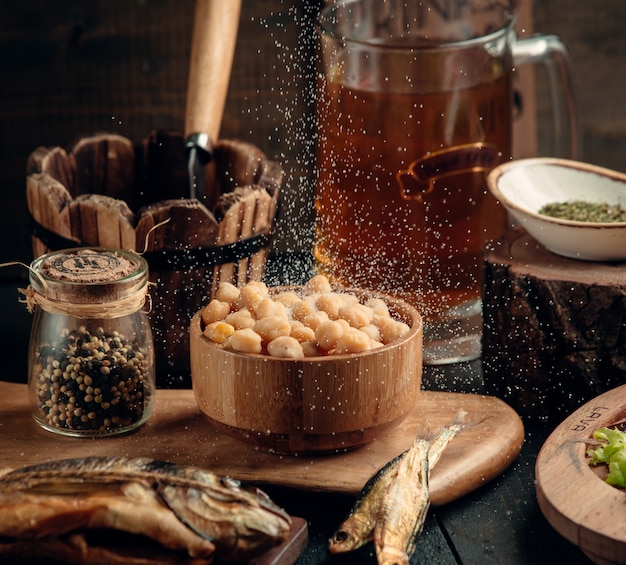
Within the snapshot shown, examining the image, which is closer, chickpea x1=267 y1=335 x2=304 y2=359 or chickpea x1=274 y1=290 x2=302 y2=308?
chickpea x1=267 y1=335 x2=304 y2=359

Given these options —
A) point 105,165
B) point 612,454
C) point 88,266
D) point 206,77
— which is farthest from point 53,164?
point 612,454

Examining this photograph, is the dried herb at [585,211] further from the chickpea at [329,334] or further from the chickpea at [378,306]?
the chickpea at [329,334]

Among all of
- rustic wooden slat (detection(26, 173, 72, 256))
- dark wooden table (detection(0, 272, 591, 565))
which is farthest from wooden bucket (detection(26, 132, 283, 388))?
dark wooden table (detection(0, 272, 591, 565))

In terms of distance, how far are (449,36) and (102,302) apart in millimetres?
678

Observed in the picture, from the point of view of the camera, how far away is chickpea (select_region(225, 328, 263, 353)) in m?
1.10

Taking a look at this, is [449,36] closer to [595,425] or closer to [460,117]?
[460,117]

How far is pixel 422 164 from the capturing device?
4.58 feet

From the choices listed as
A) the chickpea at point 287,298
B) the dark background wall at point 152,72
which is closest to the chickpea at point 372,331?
the chickpea at point 287,298

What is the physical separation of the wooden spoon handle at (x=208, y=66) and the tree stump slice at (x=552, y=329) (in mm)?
457

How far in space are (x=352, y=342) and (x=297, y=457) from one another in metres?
0.15

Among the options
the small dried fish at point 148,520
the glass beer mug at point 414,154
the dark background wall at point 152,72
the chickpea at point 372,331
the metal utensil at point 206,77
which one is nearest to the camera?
the small dried fish at point 148,520

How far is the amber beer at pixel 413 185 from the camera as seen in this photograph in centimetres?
140

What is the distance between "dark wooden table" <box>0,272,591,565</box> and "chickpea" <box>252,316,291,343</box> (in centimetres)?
16

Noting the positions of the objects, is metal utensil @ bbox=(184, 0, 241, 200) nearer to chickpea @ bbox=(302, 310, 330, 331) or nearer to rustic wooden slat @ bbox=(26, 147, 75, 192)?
rustic wooden slat @ bbox=(26, 147, 75, 192)
